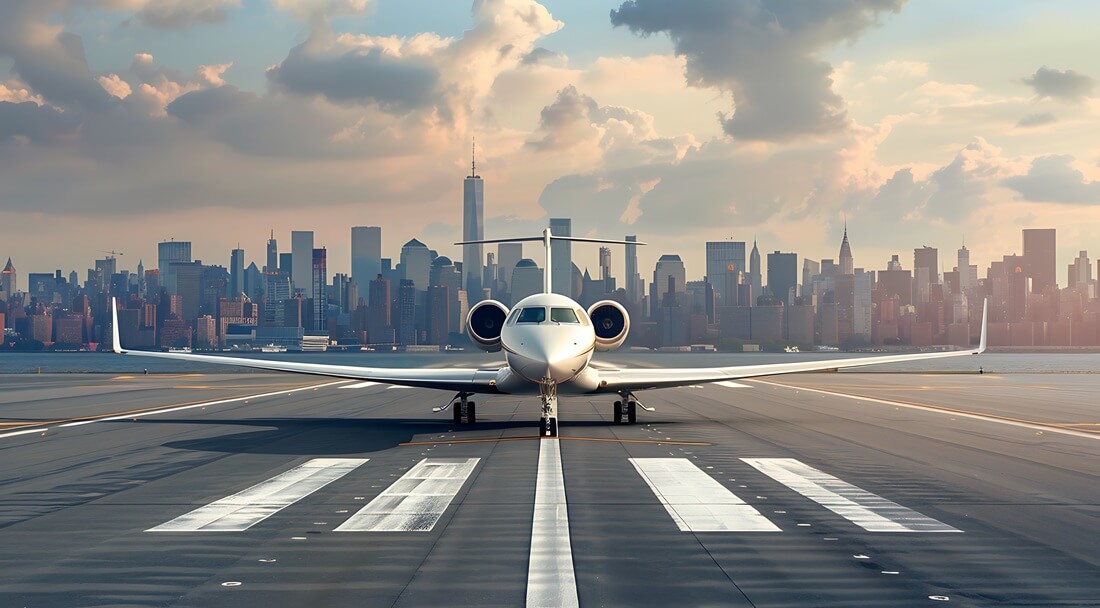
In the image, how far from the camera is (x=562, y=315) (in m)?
23.2

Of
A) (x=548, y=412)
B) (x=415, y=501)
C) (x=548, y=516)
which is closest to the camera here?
(x=548, y=516)

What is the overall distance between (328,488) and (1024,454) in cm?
1372

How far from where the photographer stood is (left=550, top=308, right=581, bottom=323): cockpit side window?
2300 centimetres

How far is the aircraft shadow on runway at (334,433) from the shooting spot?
20.6 meters

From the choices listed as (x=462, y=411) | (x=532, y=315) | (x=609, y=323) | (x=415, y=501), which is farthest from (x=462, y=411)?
(x=415, y=501)

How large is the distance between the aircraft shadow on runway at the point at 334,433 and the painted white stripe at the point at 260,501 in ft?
9.35

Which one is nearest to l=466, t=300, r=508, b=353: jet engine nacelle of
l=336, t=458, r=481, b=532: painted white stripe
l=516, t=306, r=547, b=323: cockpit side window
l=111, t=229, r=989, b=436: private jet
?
l=111, t=229, r=989, b=436: private jet

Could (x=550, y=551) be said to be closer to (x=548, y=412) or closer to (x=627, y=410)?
(x=548, y=412)

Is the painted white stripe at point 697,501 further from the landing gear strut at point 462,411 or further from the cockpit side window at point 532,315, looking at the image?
the landing gear strut at point 462,411

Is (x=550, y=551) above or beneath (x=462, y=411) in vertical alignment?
above

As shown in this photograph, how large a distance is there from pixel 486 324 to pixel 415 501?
43.9 ft

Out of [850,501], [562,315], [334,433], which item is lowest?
[334,433]

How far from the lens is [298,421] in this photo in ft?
93.8

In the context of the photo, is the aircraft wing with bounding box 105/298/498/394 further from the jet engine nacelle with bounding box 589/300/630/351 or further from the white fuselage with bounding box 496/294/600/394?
the jet engine nacelle with bounding box 589/300/630/351
